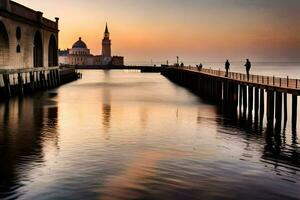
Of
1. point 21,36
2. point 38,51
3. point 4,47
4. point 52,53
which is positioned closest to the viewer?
point 4,47

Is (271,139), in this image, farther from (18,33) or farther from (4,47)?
(18,33)

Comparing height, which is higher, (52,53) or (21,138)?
(52,53)

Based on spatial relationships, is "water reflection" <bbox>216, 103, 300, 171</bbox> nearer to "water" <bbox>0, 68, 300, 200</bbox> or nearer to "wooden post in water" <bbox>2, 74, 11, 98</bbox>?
"water" <bbox>0, 68, 300, 200</bbox>

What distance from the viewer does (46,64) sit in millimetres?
85375

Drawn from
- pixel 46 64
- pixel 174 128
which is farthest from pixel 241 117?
pixel 46 64

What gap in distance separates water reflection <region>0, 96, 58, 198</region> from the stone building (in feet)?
34.1

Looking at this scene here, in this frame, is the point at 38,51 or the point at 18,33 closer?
the point at 18,33

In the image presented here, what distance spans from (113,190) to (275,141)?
1487 centimetres

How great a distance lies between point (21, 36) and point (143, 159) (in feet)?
156

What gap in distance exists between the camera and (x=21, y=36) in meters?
65.6

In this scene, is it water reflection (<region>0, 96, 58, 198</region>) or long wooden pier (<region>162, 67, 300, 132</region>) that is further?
long wooden pier (<region>162, 67, 300, 132</region>)

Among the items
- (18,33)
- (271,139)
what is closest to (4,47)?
(18,33)

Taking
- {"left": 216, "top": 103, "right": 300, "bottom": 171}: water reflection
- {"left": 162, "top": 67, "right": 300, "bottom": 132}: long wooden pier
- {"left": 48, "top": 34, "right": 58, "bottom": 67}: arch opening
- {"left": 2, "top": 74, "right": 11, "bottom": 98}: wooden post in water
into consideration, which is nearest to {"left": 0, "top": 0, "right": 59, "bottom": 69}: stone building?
{"left": 2, "top": 74, "right": 11, "bottom": 98}: wooden post in water

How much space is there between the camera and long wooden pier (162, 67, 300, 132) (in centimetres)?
3619
